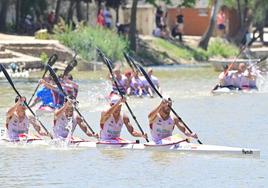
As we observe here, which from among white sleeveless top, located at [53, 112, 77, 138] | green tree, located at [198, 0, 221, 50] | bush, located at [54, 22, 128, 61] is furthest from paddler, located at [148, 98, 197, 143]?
green tree, located at [198, 0, 221, 50]

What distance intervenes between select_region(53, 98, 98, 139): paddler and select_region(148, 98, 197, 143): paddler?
1.55m

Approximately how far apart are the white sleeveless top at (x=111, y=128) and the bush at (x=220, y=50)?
35.9m

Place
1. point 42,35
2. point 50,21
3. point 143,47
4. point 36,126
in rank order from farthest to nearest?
point 143,47
point 50,21
point 42,35
point 36,126

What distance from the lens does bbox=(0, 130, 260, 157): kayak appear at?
67.7 ft

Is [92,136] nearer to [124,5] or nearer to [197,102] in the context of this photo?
[197,102]

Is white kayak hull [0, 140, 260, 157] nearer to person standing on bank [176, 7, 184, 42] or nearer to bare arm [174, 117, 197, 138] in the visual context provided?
bare arm [174, 117, 197, 138]

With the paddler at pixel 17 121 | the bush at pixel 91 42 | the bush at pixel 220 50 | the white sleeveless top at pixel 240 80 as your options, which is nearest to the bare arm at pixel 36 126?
the paddler at pixel 17 121

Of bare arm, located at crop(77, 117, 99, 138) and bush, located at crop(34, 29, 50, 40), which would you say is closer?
bare arm, located at crop(77, 117, 99, 138)

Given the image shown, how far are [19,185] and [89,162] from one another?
2.71m

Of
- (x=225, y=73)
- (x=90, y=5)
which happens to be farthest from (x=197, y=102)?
(x=90, y=5)

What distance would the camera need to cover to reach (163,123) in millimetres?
21188

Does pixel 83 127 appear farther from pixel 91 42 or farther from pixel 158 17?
pixel 158 17

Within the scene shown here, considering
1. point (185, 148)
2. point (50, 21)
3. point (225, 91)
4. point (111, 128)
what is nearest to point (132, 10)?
point (50, 21)

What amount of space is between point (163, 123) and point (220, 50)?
37.2 metres
